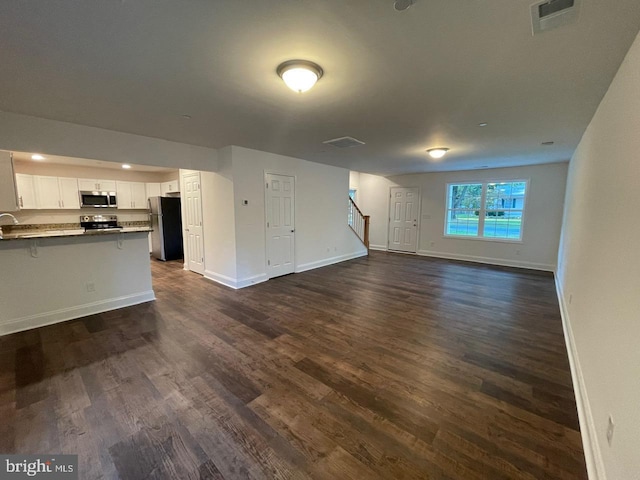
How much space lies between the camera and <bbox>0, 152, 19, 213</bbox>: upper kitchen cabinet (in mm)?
3324

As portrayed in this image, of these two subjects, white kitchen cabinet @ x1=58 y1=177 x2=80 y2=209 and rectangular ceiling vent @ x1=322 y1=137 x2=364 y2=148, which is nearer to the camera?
rectangular ceiling vent @ x1=322 y1=137 x2=364 y2=148

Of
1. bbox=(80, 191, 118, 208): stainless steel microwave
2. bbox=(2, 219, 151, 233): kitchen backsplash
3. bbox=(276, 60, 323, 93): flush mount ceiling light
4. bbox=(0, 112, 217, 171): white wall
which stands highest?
bbox=(276, 60, 323, 93): flush mount ceiling light

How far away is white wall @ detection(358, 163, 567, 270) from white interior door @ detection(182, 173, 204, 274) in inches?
221

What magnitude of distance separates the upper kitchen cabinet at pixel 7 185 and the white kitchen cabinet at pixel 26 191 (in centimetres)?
262

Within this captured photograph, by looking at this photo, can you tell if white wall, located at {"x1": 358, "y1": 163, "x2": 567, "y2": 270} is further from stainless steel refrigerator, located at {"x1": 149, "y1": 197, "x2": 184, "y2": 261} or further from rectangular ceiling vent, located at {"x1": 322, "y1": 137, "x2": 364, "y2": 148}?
stainless steel refrigerator, located at {"x1": 149, "y1": 197, "x2": 184, "y2": 261}

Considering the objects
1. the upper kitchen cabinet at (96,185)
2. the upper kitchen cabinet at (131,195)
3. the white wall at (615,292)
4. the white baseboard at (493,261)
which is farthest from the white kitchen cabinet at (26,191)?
the white baseboard at (493,261)

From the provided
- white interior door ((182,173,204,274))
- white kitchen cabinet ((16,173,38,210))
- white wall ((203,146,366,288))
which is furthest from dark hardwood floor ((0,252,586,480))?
white kitchen cabinet ((16,173,38,210))

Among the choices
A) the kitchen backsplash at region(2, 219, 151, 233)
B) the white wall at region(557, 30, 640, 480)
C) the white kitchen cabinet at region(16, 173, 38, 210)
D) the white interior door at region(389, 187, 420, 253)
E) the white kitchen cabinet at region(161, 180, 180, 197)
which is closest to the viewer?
the white wall at region(557, 30, 640, 480)

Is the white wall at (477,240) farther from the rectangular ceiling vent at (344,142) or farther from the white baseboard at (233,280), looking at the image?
the white baseboard at (233,280)

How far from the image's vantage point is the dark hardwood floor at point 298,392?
155 cm

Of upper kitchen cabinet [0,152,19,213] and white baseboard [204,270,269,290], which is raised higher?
upper kitchen cabinet [0,152,19,213]

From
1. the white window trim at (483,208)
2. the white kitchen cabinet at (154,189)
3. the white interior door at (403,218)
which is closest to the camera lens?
the white window trim at (483,208)

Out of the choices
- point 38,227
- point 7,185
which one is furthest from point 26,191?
point 7,185

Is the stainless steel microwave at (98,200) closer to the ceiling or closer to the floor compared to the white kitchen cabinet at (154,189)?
closer to the floor
